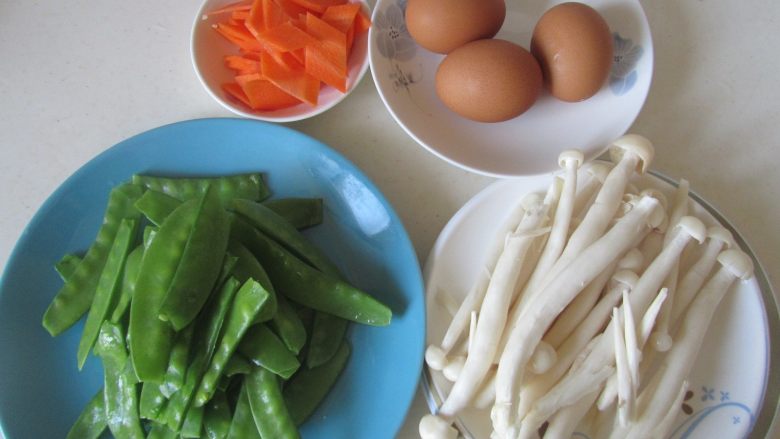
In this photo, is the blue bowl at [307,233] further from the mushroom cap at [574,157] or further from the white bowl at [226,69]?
the mushroom cap at [574,157]

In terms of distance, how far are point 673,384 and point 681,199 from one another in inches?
11.1

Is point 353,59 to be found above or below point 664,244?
above

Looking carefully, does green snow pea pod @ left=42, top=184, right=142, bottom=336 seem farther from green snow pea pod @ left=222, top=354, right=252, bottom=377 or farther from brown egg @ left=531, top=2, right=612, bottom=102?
brown egg @ left=531, top=2, right=612, bottom=102

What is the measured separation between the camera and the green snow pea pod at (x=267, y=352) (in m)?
0.82

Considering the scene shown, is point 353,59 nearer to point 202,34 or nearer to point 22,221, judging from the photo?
point 202,34

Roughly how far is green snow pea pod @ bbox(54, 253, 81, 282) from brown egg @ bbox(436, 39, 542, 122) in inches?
25.7

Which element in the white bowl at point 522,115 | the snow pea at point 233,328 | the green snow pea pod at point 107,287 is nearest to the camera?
the snow pea at point 233,328

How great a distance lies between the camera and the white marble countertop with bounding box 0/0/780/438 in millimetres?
1041

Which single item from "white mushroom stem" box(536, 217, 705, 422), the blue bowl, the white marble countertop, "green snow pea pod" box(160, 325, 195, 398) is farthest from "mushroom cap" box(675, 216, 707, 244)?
"green snow pea pod" box(160, 325, 195, 398)

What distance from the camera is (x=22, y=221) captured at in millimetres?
1033

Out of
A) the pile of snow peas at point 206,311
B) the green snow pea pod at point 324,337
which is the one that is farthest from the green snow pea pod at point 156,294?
the green snow pea pod at point 324,337

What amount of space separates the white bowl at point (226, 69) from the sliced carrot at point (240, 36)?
1.3 inches

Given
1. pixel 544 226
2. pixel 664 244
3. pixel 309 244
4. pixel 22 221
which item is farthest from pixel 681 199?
pixel 22 221

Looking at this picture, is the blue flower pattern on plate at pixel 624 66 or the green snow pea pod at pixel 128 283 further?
the blue flower pattern on plate at pixel 624 66
